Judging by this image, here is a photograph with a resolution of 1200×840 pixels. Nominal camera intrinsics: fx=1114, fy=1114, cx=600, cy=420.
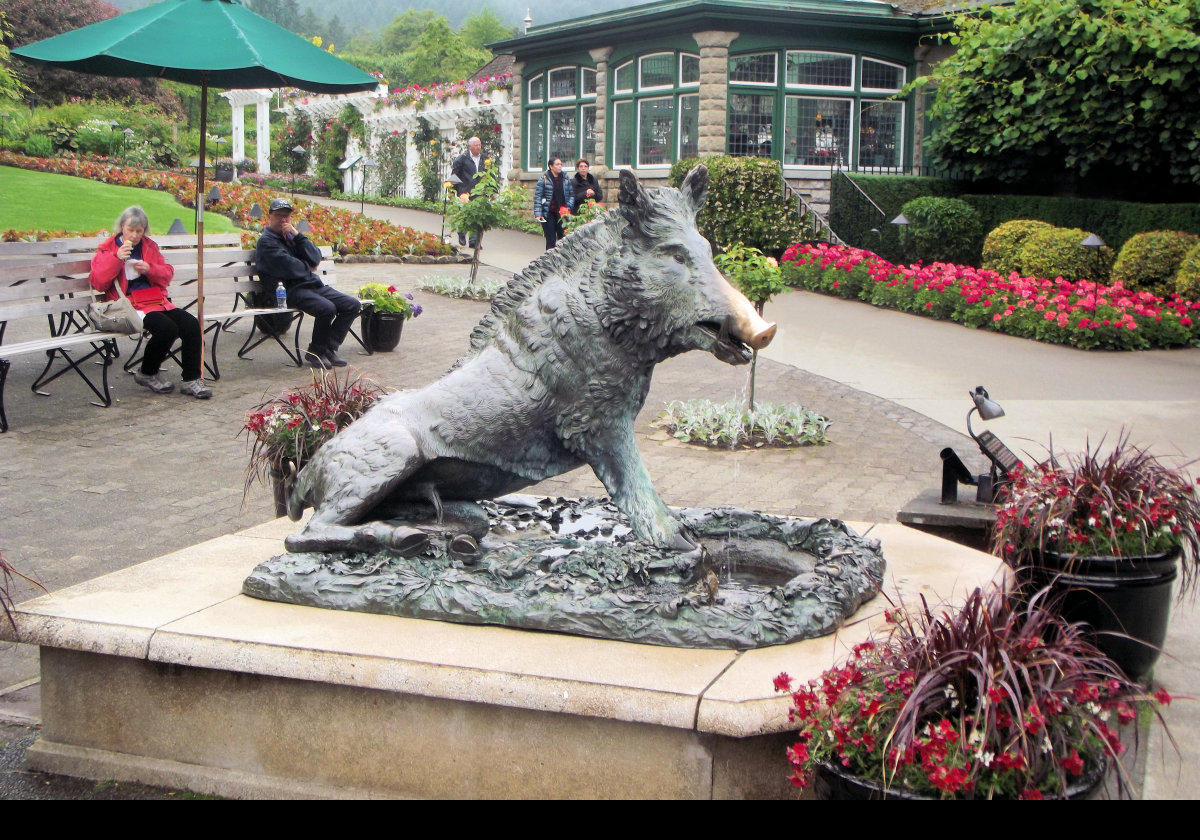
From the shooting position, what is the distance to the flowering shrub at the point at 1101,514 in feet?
12.8

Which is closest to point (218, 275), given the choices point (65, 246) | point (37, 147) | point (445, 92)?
point (65, 246)

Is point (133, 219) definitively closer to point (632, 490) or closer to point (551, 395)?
point (551, 395)

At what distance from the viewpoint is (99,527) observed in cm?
620

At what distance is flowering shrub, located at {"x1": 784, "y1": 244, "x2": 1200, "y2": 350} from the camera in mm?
12570

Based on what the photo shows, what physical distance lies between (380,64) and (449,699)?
90.3m

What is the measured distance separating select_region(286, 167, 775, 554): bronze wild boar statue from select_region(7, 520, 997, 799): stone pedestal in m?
0.50

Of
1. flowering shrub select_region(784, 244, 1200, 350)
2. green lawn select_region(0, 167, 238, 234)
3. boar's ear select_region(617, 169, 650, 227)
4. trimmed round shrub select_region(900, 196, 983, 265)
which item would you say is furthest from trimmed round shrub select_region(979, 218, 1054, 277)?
boar's ear select_region(617, 169, 650, 227)

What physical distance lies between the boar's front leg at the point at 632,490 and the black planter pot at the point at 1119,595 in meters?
1.25

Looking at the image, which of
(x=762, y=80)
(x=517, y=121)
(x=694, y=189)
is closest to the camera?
(x=694, y=189)

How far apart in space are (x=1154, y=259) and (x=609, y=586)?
13758 millimetres

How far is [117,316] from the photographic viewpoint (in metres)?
9.07

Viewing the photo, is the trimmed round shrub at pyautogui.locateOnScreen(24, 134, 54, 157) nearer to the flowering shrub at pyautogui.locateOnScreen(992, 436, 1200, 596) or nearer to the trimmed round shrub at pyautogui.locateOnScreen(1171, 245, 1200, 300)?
the trimmed round shrub at pyautogui.locateOnScreen(1171, 245, 1200, 300)
